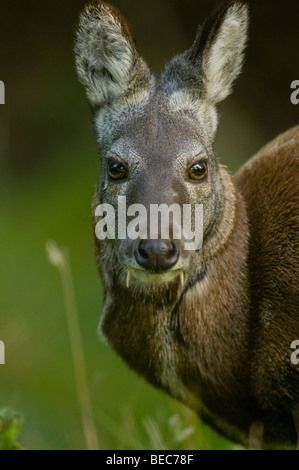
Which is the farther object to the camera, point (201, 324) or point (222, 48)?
point (222, 48)

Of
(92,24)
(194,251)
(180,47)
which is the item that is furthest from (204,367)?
A: (180,47)

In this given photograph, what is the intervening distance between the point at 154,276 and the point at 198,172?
2.51 feet

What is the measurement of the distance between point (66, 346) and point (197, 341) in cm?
508

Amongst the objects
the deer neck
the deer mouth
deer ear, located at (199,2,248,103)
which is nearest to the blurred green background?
the deer neck

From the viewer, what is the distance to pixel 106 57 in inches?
251

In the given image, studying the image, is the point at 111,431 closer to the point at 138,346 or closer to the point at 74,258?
the point at 138,346

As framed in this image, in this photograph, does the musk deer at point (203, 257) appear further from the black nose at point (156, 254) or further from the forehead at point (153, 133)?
the black nose at point (156, 254)

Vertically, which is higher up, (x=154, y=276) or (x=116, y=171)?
(x=116, y=171)

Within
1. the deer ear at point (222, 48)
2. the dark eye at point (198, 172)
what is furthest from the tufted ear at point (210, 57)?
the dark eye at point (198, 172)

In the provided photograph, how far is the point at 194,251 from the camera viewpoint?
5.76 metres

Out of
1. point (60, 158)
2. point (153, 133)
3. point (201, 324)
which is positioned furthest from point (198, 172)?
point (60, 158)

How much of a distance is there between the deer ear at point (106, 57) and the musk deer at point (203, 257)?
0.01 meters

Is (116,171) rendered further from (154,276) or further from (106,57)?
(106,57)

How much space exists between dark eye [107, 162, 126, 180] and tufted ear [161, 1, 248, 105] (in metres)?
0.61
